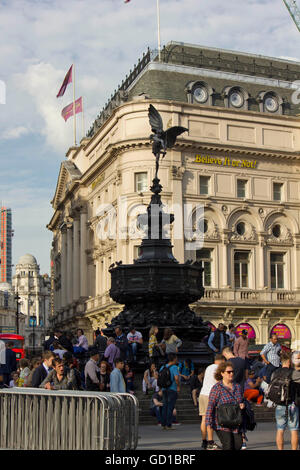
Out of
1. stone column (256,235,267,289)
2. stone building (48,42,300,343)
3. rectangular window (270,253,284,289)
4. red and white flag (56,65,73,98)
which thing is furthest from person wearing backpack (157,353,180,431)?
red and white flag (56,65,73,98)

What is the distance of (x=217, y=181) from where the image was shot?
60312 millimetres

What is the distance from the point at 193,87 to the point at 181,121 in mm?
4222

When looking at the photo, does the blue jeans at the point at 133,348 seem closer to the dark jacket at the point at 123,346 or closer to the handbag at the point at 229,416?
the dark jacket at the point at 123,346

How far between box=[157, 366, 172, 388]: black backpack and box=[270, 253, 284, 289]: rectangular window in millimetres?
43822

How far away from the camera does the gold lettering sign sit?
59.9 m

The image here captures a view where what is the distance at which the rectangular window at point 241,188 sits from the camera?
61656mm

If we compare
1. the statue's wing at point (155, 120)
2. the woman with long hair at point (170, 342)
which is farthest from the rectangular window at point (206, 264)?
the woman with long hair at point (170, 342)

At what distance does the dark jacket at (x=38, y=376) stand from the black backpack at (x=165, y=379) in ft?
9.63

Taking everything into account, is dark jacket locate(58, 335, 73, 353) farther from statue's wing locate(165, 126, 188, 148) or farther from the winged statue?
statue's wing locate(165, 126, 188, 148)

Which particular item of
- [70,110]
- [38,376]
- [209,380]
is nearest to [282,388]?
[209,380]

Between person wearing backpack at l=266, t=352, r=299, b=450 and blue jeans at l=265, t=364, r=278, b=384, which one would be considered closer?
person wearing backpack at l=266, t=352, r=299, b=450

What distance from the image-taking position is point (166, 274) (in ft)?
77.0
